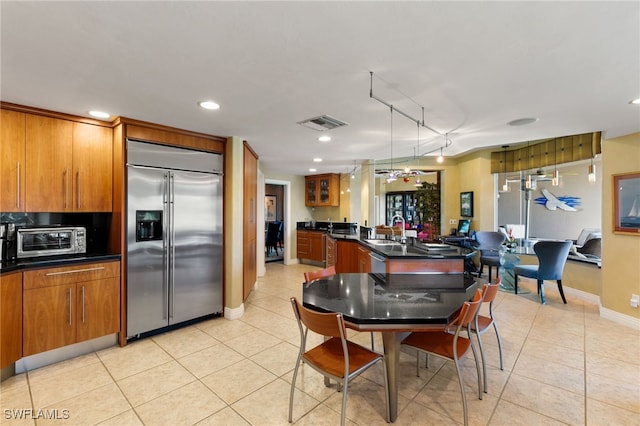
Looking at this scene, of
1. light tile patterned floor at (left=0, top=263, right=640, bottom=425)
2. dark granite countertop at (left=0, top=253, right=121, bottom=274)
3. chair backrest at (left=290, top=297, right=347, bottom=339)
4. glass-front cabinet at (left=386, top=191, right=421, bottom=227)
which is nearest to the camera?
chair backrest at (left=290, top=297, right=347, bottom=339)

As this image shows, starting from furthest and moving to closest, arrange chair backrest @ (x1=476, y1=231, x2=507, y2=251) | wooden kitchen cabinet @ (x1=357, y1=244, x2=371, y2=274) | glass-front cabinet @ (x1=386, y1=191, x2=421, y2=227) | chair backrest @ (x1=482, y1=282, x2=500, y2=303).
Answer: glass-front cabinet @ (x1=386, y1=191, x2=421, y2=227)
chair backrest @ (x1=476, y1=231, x2=507, y2=251)
wooden kitchen cabinet @ (x1=357, y1=244, x2=371, y2=274)
chair backrest @ (x1=482, y1=282, x2=500, y2=303)

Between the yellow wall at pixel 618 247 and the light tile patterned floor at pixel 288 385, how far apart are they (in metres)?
0.45

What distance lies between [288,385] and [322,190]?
5.39 m

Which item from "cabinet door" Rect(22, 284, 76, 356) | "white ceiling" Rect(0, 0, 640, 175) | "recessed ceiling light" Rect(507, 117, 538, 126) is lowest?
"cabinet door" Rect(22, 284, 76, 356)

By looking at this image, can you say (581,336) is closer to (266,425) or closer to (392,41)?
(266,425)

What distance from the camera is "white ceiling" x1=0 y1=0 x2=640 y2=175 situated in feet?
4.48

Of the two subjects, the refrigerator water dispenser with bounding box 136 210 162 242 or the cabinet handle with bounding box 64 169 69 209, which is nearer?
the cabinet handle with bounding box 64 169 69 209

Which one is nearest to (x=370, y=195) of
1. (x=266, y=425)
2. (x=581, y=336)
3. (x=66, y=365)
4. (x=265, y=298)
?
(x=265, y=298)

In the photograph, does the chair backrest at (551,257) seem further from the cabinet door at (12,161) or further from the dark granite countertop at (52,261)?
the cabinet door at (12,161)

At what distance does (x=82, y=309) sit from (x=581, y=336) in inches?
200

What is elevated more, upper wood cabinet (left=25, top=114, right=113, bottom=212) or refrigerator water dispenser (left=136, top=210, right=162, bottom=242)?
upper wood cabinet (left=25, top=114, right=113, bottom=212)

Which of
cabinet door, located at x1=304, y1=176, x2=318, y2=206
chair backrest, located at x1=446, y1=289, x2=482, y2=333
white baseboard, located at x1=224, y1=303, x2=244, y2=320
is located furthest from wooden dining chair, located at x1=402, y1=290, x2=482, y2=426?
cabinet door, located at x1=304, y1=176, x2=318, y2=206

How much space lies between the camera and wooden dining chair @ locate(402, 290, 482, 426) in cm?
173

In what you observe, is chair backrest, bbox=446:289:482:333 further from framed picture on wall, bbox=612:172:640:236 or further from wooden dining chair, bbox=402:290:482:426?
framed picture on wall, bbox=612:172:640:236
